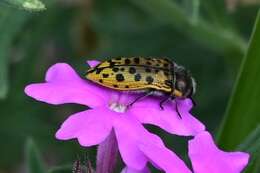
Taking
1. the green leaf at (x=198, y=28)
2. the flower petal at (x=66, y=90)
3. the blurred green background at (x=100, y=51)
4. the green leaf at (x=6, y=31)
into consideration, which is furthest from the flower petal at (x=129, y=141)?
the blurred green background at (x=100, y=51)

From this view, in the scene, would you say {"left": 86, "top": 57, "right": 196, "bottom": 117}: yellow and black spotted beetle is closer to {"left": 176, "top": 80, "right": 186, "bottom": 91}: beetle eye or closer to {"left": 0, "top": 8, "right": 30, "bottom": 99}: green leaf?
{"left": 176, "top": 80, "right": 186, "bottom": 91}: beetle eye

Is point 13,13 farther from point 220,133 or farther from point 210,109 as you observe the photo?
point 210,109

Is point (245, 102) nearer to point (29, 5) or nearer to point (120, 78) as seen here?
point (120, 78)

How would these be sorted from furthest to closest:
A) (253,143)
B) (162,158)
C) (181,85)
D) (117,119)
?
1. (181,85)
2. (253,143)
3. (117,119)
4. (162,158)

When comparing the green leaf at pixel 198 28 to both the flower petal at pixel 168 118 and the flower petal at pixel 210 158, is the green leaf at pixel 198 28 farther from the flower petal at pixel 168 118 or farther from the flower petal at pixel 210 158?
the flower petal at pixel 210 158

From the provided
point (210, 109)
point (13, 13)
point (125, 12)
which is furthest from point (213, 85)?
point (13, 13)

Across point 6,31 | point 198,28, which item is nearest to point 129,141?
point 6,31
